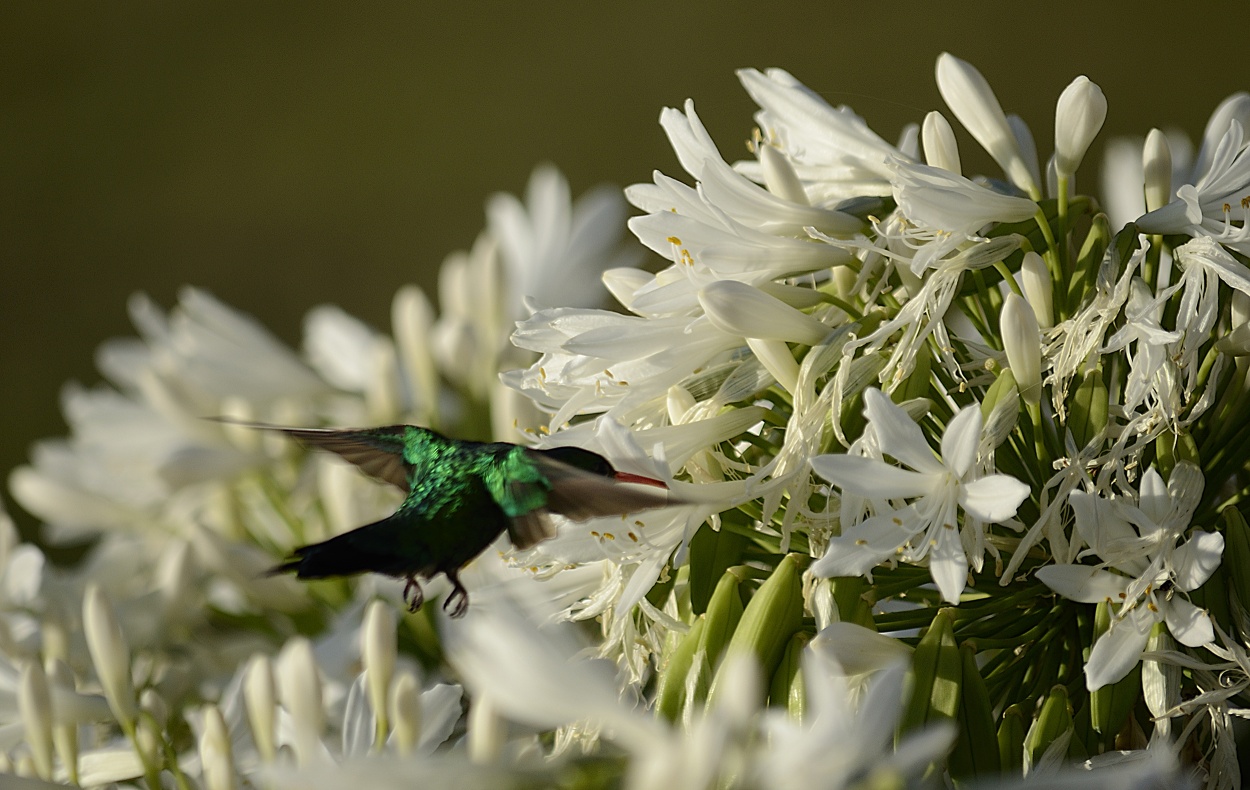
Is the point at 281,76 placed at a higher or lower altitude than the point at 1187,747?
higher

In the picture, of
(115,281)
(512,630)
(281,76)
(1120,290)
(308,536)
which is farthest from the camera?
(281,76)

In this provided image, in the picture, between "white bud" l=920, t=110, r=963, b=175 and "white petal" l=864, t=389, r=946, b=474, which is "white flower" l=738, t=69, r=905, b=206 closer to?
"white bud" l=920, t=110, r=963, b=175

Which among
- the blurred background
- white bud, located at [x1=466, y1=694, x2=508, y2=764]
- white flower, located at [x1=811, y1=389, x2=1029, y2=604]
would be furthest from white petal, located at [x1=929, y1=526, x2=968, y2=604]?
the blurred background

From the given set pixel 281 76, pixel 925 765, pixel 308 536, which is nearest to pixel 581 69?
pixel 281 76

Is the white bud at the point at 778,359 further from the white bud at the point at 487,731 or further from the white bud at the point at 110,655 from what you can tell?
the white bud at the point at 110,655

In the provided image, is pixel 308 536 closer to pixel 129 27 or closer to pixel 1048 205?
pixel 1048 205

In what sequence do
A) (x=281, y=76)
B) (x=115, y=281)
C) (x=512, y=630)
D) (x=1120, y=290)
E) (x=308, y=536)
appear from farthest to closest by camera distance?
1. (x=281, y=76)
2. (x=115, y=281)
3. (x=308, y=536)
4. (x=1120, y=290)
5. (x=512, y=630)
